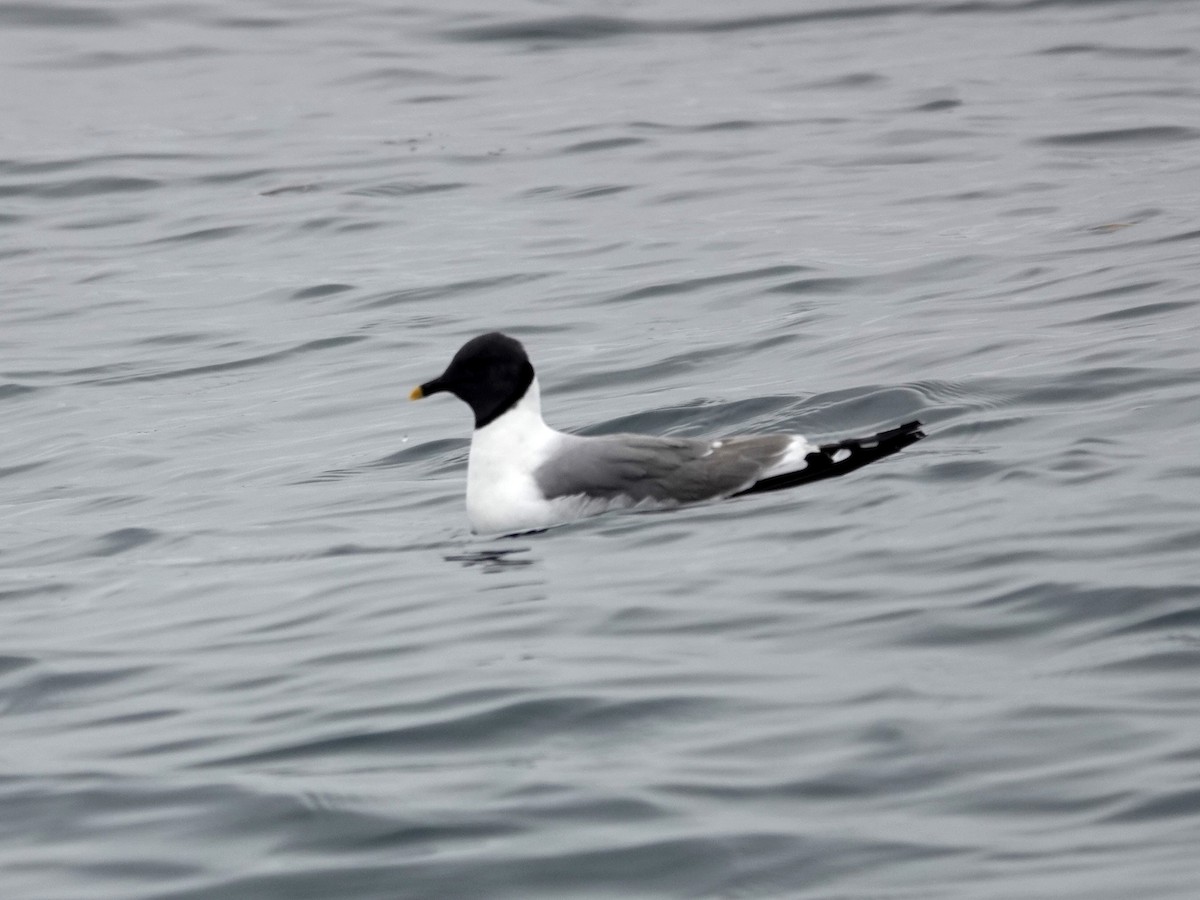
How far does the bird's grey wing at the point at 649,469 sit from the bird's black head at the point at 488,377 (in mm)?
375

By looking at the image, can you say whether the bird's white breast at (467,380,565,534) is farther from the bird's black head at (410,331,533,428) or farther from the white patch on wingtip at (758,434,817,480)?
the white patch on wingtip at (758,434,817,480)

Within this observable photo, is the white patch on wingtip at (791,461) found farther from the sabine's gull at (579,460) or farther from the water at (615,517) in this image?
the water at (615,517)

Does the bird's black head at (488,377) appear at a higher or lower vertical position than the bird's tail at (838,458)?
higher

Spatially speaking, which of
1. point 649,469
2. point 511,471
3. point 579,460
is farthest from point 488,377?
point 649,469

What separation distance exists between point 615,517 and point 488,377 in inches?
35.8

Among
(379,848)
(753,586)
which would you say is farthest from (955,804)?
(753,586)

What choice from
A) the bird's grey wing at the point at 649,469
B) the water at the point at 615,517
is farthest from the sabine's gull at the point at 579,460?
the water at the point at 615,517

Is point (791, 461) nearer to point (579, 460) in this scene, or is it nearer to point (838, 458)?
point (838, 458)

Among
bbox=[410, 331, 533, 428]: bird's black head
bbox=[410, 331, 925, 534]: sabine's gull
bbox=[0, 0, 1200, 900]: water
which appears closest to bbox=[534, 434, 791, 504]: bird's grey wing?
bbox=[410, 331, 925, 534]: sabine's gull

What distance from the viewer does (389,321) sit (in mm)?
13031

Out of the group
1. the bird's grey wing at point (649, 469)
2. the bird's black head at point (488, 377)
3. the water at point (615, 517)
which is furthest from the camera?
the bird's black head at point (488, 377)

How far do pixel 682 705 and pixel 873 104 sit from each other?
14.3 meters

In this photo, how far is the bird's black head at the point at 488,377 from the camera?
8.23 metres

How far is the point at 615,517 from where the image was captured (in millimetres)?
7844
